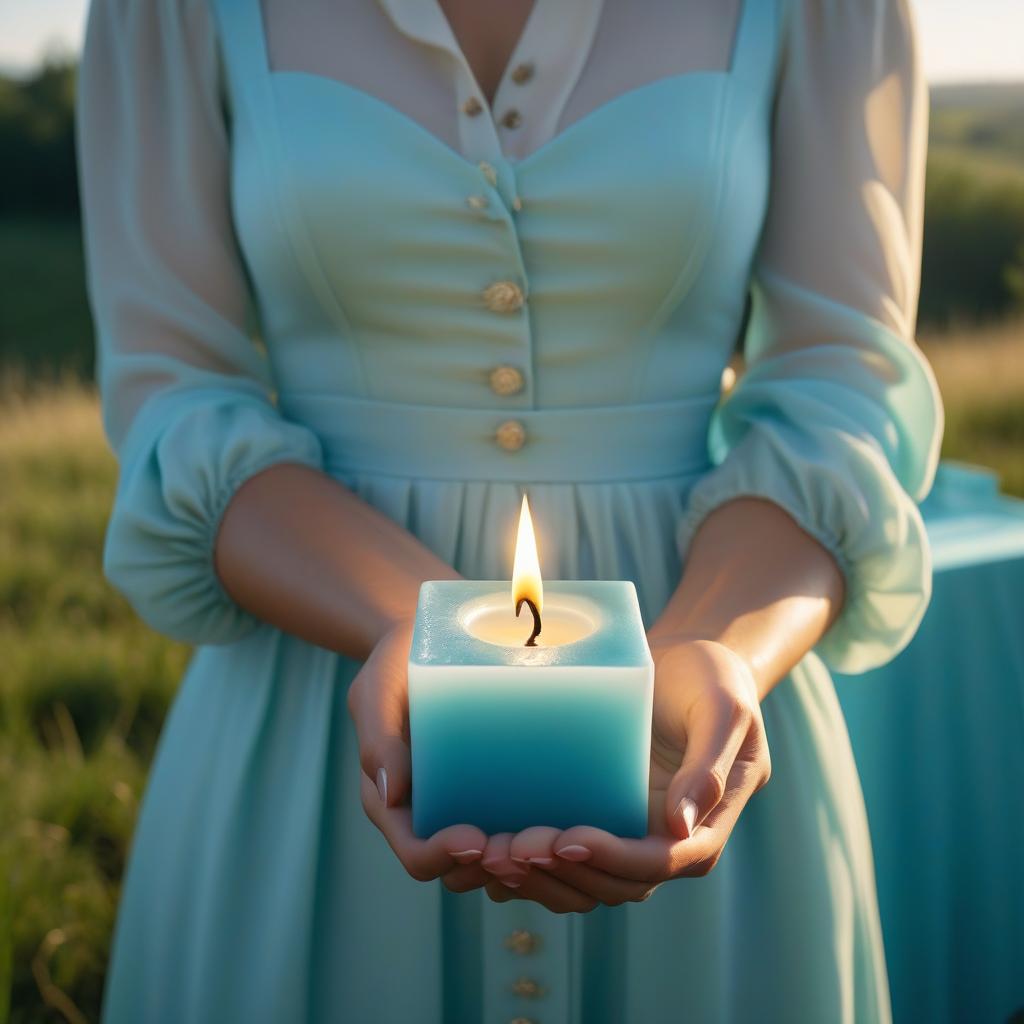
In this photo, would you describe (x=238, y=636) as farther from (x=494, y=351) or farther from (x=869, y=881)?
(x=869, y=881)

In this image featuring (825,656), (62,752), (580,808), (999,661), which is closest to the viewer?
(580,808)

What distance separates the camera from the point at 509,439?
1.05 m

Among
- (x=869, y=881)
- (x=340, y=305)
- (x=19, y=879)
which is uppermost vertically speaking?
(x=340, y=305)

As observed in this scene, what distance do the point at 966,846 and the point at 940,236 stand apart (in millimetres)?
6122

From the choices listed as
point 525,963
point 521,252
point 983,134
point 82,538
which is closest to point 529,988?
point 525,963

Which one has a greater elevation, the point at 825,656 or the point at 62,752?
the point at 825,656

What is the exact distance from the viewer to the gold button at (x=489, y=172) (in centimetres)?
97

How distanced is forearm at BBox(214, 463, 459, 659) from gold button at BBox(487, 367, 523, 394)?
17 cm

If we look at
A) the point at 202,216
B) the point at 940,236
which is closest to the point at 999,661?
the point at 202,216

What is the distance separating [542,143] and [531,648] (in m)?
0.55

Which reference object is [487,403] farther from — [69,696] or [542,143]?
[69,696]

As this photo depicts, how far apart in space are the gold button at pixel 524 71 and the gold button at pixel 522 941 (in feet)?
2.49

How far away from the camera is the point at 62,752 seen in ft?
7.30

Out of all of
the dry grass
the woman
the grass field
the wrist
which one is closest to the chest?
the woman
